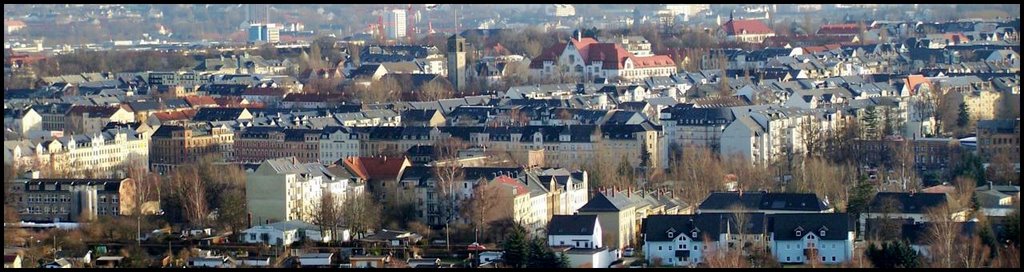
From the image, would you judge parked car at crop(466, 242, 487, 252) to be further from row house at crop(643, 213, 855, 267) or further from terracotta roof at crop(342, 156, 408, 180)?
terracotta roof at crop(342, 156, 408, 180)

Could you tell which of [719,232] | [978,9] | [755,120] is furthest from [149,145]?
[978,9]

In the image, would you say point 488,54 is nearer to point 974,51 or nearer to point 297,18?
point 974,51

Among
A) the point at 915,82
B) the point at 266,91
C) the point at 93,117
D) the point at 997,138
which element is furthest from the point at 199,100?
the point at 997,138

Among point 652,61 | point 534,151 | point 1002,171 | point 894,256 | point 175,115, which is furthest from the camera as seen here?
point 652,61

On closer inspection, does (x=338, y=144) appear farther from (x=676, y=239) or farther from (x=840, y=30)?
(x=840, y=30)

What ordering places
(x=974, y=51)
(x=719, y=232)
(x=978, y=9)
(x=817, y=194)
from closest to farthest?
(x=719, y=232) < (x=817, y=194) < (x=974, y=51) < (x=978, y=9)

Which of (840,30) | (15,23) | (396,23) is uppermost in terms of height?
(15,23)

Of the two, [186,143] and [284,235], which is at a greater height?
[186,143]
